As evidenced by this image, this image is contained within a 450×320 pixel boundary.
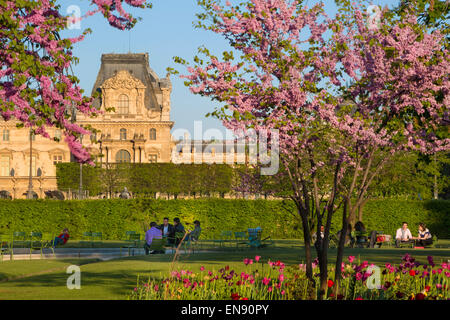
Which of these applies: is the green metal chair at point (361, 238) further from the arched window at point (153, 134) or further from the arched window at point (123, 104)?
the arched window at point (123, 104)

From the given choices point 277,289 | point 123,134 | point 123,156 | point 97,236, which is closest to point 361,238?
point 97,236

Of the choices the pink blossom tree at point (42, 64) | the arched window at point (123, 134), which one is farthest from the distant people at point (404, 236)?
the arched window at point (123, 134)

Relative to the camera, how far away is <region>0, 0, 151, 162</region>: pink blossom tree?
9.48m

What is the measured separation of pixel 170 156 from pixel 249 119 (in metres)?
80.4

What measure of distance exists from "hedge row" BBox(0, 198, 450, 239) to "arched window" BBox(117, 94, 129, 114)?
54.4 meters

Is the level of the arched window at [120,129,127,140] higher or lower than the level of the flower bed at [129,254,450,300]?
higher

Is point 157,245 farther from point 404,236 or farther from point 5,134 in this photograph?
point 5,134

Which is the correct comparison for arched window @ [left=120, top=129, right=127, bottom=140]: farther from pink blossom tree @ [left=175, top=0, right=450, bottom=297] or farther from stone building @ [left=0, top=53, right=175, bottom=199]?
pink blossom tree @ [left=175, top=0, right=450, bottom=297]

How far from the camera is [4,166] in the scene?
9325 cm

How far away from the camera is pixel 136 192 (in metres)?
76.0

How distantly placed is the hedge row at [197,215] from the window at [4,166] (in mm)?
58209

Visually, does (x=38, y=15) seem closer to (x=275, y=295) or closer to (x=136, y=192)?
(x=275, y=295)

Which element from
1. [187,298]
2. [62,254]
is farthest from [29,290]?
[62,254]

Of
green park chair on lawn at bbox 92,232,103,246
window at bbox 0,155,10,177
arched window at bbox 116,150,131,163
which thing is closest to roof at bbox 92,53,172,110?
arched window at bbox 116,150,131,163
